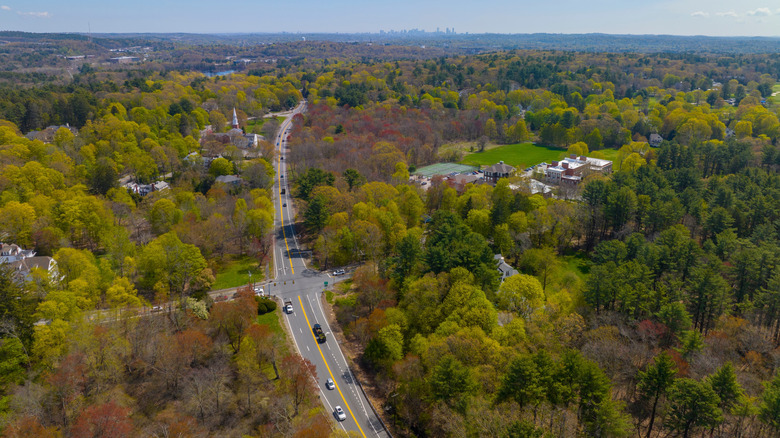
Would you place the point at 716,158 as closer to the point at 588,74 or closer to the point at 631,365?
the point at 631,365

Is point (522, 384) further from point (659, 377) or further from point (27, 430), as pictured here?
point (27, 430)

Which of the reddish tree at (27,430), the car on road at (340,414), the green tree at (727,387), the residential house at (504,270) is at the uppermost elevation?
the green tree at (727,387)

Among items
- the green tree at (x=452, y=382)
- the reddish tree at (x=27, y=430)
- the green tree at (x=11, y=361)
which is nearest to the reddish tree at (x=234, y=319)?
the green tree at (x=11, y=361)

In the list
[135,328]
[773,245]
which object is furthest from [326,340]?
[773,245]

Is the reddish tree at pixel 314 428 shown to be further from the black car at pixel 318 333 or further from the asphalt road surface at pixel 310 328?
the black car at pixel 318 333

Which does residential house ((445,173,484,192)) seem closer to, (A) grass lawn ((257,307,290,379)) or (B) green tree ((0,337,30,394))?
(A) grass lawn ((257,307,290,379))

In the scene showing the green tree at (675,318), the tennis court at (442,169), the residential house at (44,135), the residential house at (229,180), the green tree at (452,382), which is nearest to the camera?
the green tree at (452,382)

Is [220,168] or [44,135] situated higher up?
[44,135]

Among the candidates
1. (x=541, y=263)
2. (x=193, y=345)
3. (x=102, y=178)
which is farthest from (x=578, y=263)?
(x=102, y=178)
